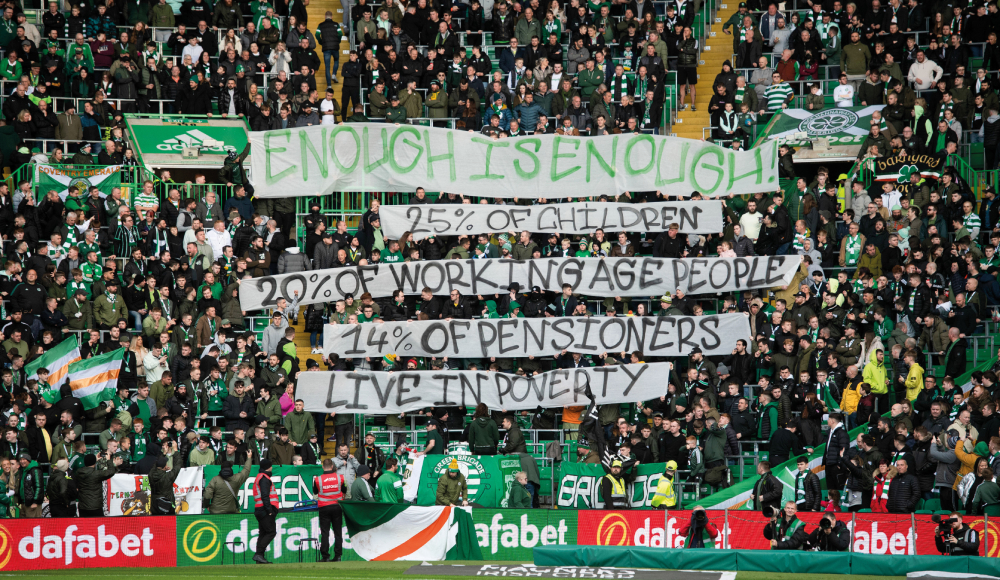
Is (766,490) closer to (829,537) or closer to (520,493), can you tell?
(829,537)

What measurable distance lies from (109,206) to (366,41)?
715 cm

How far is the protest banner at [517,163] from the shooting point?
1097 inches

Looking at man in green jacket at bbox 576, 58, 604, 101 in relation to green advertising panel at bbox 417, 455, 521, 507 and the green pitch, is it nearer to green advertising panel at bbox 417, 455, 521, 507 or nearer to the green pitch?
green advertising panel at bbox 417, 455, 521, 507

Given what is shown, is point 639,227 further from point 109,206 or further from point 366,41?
point 109,206

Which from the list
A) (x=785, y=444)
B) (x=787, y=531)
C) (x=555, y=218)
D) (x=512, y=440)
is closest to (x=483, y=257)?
(x=555, y=218)

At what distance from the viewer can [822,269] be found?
2612 cm

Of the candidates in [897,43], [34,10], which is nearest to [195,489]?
[34,10]

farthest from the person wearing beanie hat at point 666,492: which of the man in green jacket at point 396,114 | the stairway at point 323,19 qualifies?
the stairway at point 323,19

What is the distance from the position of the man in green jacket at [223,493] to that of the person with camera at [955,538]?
33.9 feet

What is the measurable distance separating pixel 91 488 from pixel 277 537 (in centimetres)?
302

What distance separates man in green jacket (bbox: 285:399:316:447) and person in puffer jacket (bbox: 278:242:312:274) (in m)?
3.71

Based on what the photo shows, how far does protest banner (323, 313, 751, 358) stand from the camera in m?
Answer: 25.0

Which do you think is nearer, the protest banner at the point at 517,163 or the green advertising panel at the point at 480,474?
the green advertising panel at the point at 480,474

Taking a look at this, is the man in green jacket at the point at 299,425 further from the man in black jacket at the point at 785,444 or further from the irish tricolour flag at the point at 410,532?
the man in black jacket at the point at 785,444
